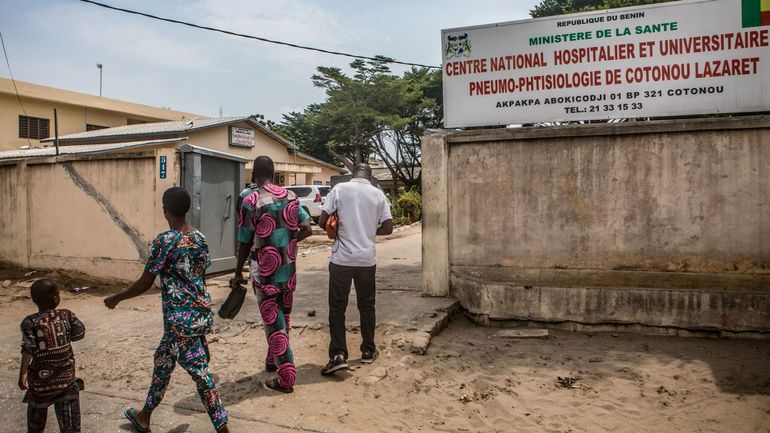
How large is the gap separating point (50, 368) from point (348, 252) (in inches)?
88.3

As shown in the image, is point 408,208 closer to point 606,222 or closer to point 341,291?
point 606,222

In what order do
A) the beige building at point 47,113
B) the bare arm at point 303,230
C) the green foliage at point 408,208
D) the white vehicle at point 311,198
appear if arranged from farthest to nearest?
the green foliage at point 408,208
the beige building at point 47,113
the white vehicle at point 311,198
the bare arm at point 303,230

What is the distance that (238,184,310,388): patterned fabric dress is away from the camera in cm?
400

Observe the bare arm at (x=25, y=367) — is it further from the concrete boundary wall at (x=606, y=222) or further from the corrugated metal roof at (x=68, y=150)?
the corrugated metal roof at (x=68, y=150)

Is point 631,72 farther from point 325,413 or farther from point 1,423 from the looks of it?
point 1,423

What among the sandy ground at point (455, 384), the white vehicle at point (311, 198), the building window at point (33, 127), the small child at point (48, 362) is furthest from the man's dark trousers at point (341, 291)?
the building window at point (33, 127)

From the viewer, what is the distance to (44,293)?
2.95 meters

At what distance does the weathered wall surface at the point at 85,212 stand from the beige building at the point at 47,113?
15.4m

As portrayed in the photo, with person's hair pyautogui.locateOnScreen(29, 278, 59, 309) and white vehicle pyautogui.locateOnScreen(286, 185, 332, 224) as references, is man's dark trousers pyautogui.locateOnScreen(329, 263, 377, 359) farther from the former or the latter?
white vehicle pyautogui.locateOnScreen(286, 185, 332, 224)

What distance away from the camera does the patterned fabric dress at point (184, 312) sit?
314cm

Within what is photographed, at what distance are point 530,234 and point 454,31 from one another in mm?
2808

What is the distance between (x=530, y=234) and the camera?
657 centimetres

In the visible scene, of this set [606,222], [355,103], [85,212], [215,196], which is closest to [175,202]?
[606,222]

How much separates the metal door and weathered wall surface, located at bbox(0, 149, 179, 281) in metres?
0.30
